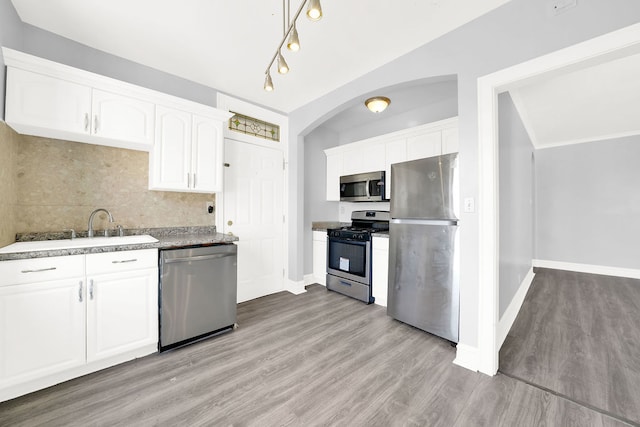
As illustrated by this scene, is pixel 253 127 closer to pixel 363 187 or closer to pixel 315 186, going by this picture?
pixel 315 186

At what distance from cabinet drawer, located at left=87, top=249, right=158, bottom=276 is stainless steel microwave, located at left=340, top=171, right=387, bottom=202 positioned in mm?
2773

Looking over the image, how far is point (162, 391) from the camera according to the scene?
5.45 ft

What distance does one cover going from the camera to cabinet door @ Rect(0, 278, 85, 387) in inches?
60.3

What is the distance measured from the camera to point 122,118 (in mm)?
2170

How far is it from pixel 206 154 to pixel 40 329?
1.89 metres

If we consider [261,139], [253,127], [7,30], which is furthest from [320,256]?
[7,30]

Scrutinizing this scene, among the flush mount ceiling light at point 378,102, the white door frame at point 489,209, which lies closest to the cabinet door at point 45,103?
the flush mount ceiling light at point 378,102

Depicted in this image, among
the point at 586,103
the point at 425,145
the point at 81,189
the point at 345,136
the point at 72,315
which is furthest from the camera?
the point at 345,136

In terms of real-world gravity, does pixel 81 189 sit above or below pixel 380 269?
above

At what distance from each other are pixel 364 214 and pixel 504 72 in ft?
8.81

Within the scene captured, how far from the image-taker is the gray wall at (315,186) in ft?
13.4

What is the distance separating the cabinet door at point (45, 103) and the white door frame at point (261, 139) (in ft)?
4.48

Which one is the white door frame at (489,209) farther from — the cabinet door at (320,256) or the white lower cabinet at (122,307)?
the white lower cabinet at (122,307)

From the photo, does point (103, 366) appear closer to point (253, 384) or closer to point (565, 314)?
point (253, 384)
